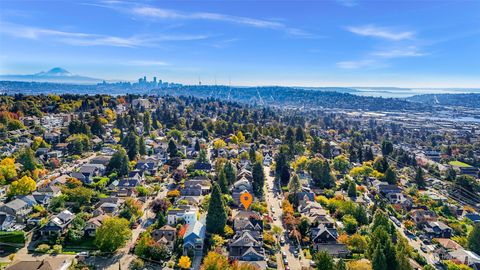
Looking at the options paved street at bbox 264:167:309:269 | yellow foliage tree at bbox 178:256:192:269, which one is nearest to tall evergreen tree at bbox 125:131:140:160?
paved street at bbox 264:167:309:269

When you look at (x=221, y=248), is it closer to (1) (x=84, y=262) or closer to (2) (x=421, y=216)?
(1) (x=84, y=262)

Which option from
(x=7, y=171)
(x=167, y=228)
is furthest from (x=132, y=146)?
(x=167, y=228)

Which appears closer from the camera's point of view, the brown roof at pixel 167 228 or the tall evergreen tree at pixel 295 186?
the brown roof at pixel 167 228

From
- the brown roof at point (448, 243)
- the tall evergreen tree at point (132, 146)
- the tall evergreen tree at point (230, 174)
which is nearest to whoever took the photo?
the brown roof at point (448, 243)

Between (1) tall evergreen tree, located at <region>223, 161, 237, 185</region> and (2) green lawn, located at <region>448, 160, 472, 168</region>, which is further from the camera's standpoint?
(2) green lawn, located at <region>448, 160, 472, 168</region>

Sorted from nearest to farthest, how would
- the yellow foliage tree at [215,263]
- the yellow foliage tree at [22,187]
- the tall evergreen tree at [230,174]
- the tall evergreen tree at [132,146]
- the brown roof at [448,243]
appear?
the yellow foliage tree at [215,263]
the brown roof at [448,243]
the yellow foliage tree at [22,187]
the tall evergreen tree at [230,174]
the tall evergreen tree at [132,146]

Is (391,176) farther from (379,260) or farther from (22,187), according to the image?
(22,187)

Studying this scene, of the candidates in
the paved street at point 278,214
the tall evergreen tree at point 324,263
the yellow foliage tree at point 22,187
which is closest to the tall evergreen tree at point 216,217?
the paved street at point 278,214

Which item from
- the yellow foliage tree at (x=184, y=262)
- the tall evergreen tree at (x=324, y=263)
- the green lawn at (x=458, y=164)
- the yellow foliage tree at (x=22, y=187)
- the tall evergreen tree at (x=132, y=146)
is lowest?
the green lawn at (x=458, y=164)

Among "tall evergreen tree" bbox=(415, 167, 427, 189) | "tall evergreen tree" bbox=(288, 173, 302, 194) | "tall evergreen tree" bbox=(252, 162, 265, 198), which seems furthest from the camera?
"tall evergreen tree" bbox=(415, 167, 427, 189)

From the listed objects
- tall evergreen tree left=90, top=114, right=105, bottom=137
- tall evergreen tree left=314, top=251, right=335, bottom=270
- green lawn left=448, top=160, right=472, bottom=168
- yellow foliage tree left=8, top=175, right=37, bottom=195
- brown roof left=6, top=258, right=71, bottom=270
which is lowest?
green lawn left=448, top=160, right=472, bottom=168

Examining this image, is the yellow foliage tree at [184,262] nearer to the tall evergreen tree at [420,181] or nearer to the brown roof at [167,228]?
the brown roof at [167,228]

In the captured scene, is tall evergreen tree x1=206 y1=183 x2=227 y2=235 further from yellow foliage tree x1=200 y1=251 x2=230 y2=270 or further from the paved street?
yellow foliage tree x1=200 y1=251 x2=230 y2=270
